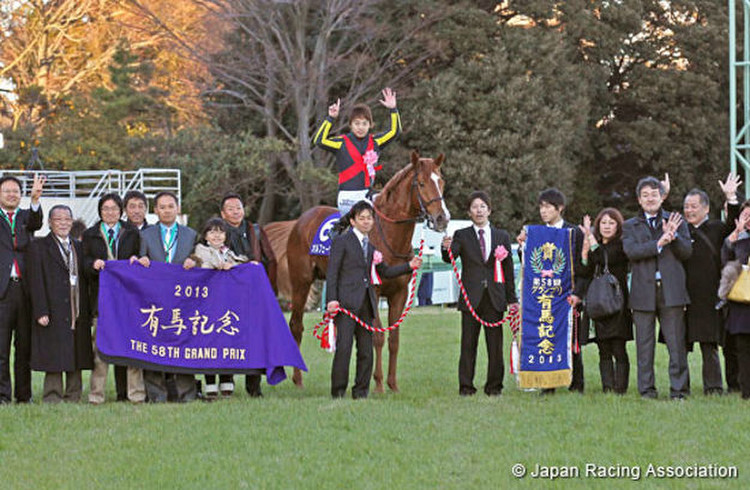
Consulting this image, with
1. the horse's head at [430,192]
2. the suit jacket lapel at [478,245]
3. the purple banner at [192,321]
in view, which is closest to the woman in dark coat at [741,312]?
the suit jacket lapel at [478,245]

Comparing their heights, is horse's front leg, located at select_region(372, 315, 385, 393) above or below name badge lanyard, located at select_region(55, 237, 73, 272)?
below

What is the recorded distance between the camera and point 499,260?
10.2m

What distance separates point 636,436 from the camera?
8.09 m

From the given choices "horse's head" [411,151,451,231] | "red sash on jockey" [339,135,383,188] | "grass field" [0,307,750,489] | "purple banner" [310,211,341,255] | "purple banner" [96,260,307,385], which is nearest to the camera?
"grass field" [0,307,750,489]

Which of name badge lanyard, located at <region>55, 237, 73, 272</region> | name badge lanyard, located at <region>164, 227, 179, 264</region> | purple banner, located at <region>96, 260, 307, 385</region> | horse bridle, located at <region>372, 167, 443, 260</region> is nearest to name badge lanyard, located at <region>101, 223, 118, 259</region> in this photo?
purple banner, located at <region>96, 260, 307, 385</region>

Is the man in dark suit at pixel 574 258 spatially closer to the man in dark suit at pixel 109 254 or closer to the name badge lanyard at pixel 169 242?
the name badge lanyard at pixel 169 242

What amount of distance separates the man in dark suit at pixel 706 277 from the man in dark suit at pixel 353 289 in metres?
2.77

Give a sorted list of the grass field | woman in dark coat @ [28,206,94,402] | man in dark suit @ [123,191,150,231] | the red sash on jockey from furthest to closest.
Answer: the red sash on jockey → man in dark suit @ [123,191,150,231] → woman in dark coat @ [28,206,94,402] → the grass field

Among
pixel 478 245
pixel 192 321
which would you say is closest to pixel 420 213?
pixel 478 245

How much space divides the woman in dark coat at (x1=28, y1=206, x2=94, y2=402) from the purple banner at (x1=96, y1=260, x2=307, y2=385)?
0.25 meters

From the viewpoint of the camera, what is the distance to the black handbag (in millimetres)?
9945

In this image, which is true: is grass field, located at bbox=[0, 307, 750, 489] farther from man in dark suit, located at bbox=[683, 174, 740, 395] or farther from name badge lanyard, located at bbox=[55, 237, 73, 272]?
name badge lanyard, located at bbox=[55, 237, 73, 272]

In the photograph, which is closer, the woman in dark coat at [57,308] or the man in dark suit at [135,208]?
the woman in dark coat at [57,308]

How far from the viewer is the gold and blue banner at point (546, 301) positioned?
10.2 m
